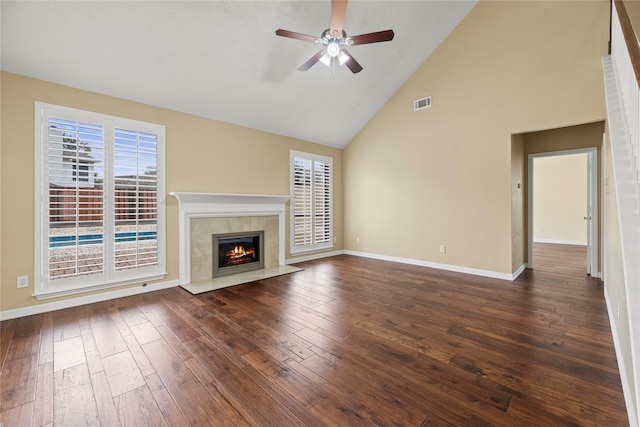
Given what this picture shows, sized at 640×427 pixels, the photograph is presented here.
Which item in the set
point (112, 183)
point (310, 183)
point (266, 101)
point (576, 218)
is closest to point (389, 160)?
point (310, 183)

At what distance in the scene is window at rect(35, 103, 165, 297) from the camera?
3.07 metres

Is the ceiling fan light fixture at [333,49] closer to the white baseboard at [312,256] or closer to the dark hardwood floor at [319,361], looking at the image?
the dark hardwood floor at [319,361]

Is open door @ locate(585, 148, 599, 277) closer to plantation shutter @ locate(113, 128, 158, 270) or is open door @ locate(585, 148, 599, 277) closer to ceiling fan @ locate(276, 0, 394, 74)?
ceiling fan @ locate(276, 0, 394, 74)

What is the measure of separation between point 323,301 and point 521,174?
421 centimetres

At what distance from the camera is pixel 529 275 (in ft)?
14.7

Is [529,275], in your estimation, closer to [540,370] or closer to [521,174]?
[521,174]

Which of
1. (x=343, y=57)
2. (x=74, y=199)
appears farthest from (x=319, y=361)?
(x=74, y=199)

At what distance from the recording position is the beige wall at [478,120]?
362cm

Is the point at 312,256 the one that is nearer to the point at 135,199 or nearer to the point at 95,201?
the point at 135,199

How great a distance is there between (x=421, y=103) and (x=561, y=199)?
608cm

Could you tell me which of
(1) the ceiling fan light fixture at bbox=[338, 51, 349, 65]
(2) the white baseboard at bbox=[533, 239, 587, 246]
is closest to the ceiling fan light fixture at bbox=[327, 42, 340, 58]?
(1) the ceiling fan light fixture at bbox=[338, 51, 349, 65]

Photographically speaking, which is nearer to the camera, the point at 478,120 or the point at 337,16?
the point at 337,16

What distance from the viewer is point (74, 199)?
10.5ft

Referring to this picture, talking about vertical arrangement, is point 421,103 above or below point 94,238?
above
